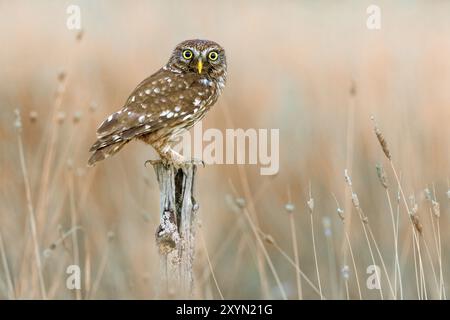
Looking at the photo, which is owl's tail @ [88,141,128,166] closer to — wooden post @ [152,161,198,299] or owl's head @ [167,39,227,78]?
wooden post @ [152,161,198,299]

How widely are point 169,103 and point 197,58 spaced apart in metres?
0.46

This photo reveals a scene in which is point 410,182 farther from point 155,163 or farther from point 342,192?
point 155,163

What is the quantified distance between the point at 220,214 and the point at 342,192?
0.91 m

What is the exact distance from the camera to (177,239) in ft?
11.9

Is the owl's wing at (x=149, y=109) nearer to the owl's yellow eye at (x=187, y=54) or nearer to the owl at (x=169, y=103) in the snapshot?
the owl at (x=169, y=103)

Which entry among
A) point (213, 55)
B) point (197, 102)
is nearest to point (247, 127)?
point (213, 55)

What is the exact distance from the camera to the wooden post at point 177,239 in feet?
11.9

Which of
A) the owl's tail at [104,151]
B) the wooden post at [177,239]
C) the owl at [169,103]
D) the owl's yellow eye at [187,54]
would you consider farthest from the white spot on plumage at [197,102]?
the wooden post at [177,239]

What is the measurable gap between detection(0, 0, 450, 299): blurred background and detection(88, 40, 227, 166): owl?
0.44 meters

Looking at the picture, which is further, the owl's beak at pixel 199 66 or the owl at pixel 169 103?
the owl's beak at pixel 199 66

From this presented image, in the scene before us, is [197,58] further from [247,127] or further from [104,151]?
[247,127]

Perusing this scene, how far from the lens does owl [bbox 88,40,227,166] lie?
4070 mm

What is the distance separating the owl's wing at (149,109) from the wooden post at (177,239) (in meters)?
0.47

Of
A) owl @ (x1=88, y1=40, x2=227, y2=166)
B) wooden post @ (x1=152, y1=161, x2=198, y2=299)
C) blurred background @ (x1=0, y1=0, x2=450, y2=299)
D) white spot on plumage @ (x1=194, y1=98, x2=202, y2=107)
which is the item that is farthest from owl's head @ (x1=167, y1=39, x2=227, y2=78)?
wooden post @ (x1=152, y1=161, x2=198, y2=299)
